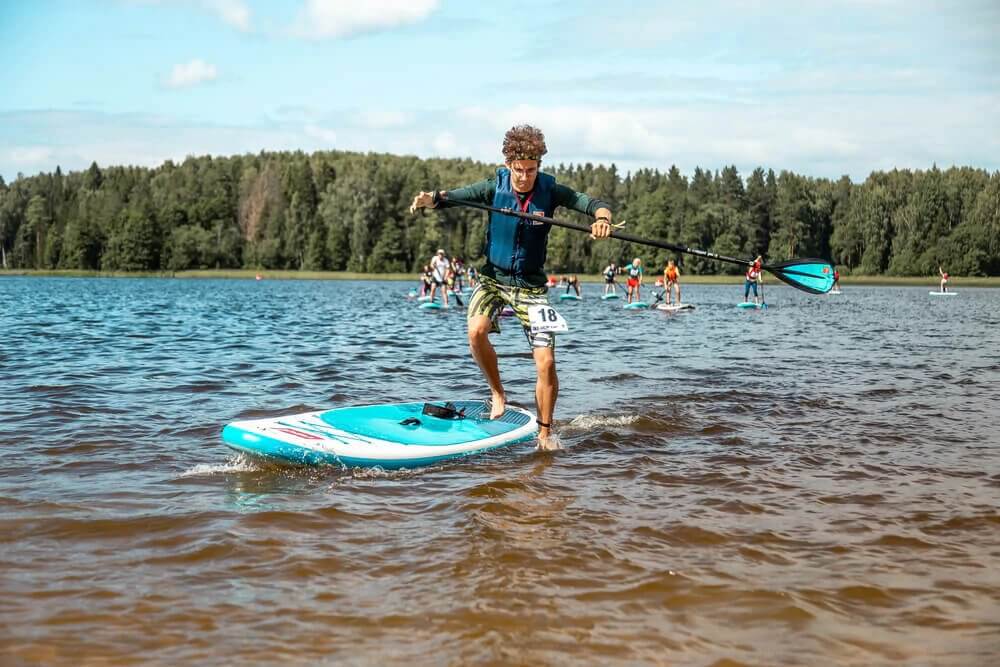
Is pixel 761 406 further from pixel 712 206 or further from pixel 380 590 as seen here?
pixel 712 206

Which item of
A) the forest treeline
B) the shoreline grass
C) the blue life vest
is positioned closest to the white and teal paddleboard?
the blue life vest

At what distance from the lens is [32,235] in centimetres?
13850

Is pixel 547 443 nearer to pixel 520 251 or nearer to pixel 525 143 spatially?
pixel 520 251

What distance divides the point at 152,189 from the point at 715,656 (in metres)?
164

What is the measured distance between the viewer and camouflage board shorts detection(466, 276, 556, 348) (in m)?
7.35

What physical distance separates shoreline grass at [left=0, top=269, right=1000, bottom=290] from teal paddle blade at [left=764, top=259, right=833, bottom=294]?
8987 cm

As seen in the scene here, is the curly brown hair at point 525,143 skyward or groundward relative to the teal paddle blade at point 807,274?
skyward

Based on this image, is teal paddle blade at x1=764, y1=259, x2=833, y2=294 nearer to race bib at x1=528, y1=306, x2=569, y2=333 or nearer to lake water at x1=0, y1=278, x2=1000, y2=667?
lake water at x1=0, y1=278, x2=1000, y2=667

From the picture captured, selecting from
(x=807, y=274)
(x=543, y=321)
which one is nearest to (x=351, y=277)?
(x=807, y=274)

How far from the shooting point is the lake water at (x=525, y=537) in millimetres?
3559

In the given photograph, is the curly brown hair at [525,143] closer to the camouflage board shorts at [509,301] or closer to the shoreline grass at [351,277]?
the camouflage board shorts at [509,301]

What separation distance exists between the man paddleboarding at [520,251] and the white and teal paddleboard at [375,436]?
50cm

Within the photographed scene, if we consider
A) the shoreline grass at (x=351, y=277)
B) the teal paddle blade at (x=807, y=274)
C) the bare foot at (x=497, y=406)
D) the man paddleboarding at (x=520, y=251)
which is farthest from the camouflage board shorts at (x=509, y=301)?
the shoreline grass at (x=351, y=277)

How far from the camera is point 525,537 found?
4.88 metres
